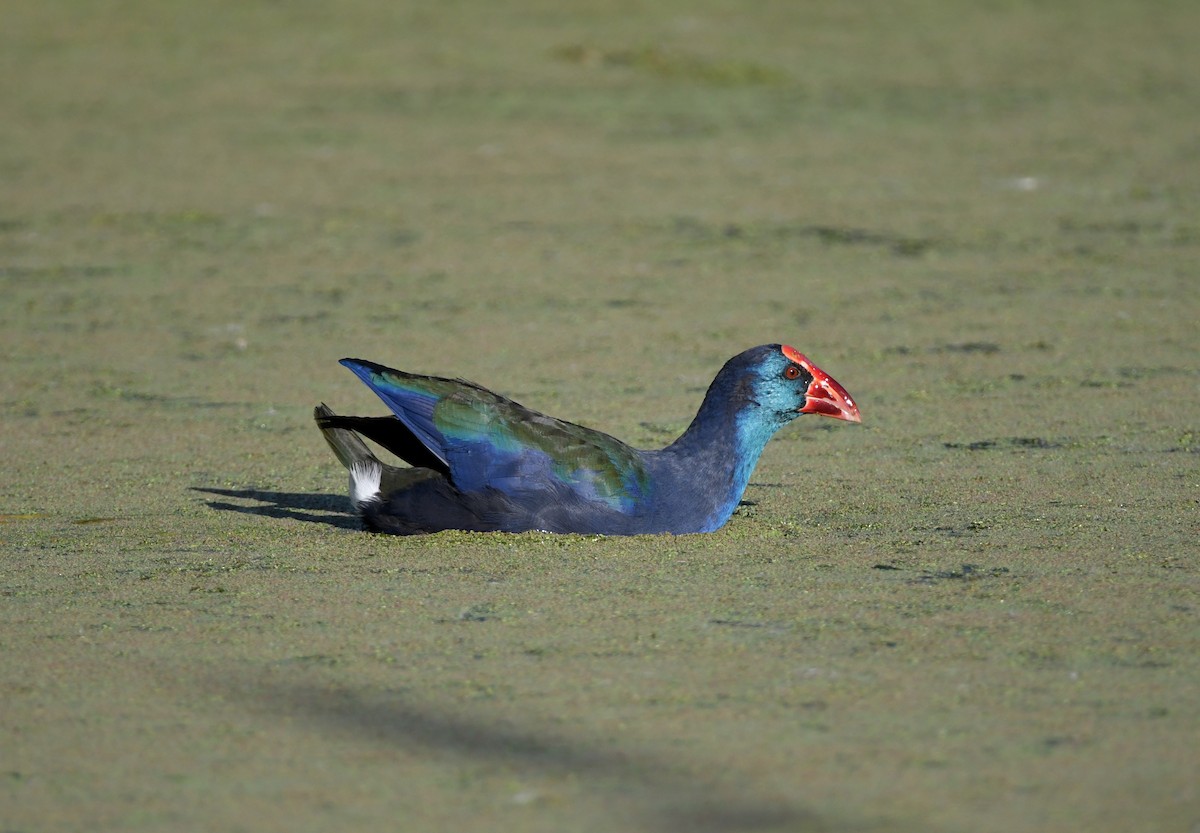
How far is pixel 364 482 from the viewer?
3.83 meters

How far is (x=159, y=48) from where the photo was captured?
11.1 m

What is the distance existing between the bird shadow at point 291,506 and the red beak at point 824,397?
41.6 inches

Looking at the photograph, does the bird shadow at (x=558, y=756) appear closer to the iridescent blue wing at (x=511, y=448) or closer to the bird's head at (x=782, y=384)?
the iridescent blue wing at (x=511, y=448)

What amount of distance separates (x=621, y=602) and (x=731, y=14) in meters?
9.14

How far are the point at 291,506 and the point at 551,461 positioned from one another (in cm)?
78

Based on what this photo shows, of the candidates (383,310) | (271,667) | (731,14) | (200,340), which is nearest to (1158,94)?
(731,14)

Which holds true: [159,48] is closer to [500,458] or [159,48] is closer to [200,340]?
[200,340]

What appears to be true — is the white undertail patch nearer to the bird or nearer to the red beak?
the bird

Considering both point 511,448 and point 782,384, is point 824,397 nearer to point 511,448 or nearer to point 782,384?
point 782,384

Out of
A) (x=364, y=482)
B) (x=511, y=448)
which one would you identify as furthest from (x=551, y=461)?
(x=364, y=482)

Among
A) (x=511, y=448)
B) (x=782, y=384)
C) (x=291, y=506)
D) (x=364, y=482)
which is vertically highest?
(x=782, y=384)

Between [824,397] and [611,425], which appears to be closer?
[824,397]

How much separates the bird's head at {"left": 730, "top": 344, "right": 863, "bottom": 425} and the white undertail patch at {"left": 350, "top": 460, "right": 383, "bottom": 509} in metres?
0.81

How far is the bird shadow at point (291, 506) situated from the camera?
404 centimetres
